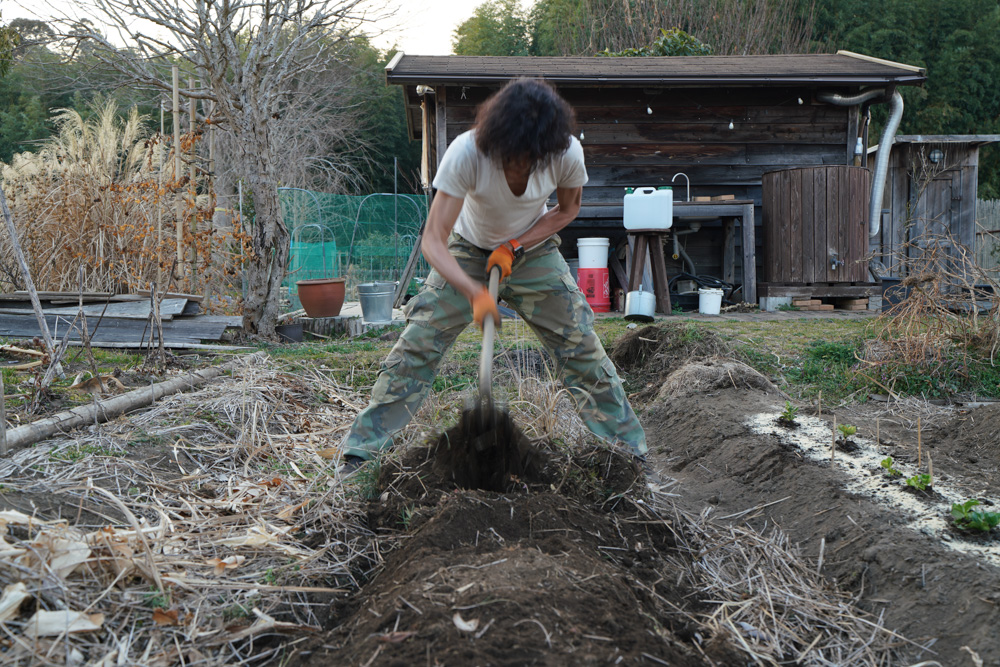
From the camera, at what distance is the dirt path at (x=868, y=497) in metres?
1.96

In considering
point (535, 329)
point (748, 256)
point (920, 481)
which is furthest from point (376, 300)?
point (920, 481)

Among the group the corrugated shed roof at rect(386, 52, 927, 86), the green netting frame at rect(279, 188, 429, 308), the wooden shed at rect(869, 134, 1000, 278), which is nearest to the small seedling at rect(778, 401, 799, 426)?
the corrugated shed roof at rect(386, 52, 927, 86)

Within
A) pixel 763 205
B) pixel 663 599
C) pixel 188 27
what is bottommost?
pixel 663 599

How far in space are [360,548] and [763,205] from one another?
326 inches

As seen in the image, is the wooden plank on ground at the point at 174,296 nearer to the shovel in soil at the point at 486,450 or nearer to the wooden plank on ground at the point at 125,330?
the wooden plank on ground at the point at 125,330

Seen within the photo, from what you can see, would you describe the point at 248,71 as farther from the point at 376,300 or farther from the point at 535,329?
the point at 535,329

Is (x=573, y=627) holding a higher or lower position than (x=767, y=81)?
lower

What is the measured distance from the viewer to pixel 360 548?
7.55 feet

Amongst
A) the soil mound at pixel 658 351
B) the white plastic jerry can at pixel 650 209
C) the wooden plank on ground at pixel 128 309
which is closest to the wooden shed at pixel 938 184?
the white plastic jerry can at pixel 650 209

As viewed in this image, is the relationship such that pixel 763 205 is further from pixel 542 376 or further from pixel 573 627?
pixel 573 627

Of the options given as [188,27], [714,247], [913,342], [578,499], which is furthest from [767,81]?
[578,499]

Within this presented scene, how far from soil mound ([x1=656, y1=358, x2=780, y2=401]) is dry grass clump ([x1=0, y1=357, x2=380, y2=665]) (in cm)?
216

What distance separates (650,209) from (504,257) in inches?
224

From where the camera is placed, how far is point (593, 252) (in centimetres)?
888
